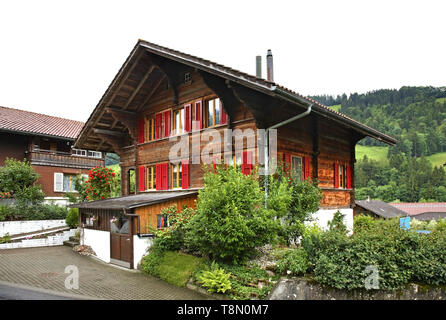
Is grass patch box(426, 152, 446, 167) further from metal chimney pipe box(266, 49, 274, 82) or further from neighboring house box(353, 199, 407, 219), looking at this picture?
metal chimney pipe box(266, 49, 274, 82)

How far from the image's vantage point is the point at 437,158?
335 feet

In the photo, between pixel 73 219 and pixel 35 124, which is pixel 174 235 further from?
pixel 35 124

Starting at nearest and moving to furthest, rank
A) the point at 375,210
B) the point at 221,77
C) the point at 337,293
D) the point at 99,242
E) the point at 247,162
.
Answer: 1. the point at 337,293
2. the point at 247,162
3. the point at 221,77
4. the point at 99,242
5. the point at 375,210

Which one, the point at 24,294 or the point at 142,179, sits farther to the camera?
the point at 142,179

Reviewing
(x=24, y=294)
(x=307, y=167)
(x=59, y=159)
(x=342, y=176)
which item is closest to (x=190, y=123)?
(x=307, y=167)

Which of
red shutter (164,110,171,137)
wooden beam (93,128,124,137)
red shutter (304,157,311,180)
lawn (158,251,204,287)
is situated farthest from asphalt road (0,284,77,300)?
wooden beam (93,128,124,137)

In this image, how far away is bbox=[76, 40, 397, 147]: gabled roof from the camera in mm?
10875

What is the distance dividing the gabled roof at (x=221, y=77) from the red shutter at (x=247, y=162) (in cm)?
229

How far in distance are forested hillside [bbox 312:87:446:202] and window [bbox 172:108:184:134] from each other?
7421 cm

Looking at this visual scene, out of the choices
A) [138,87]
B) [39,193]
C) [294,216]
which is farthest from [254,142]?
[39,193]

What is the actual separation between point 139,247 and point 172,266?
2069 mm

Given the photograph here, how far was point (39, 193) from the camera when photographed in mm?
21938
